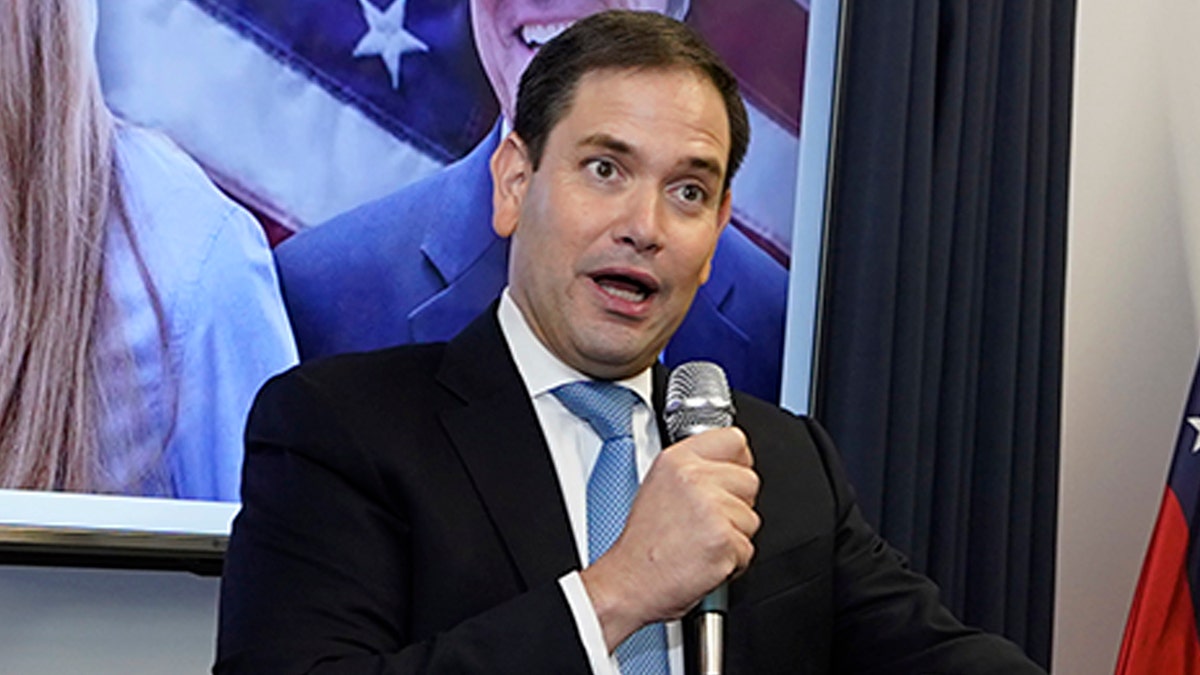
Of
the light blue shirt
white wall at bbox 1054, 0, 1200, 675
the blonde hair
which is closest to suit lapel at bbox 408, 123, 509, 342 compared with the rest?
the light blue shirt

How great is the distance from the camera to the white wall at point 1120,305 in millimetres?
3180

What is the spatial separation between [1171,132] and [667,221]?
204 centimetres

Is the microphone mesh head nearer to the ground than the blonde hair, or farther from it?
nearer to the ground

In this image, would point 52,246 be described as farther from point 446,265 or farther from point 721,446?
point 721,446

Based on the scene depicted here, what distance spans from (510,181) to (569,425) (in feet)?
1.02

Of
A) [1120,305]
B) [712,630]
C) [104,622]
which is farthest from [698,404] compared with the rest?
[1120,305]

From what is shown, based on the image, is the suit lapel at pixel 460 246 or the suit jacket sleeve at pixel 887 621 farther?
the suit lapel at pixel 460 246

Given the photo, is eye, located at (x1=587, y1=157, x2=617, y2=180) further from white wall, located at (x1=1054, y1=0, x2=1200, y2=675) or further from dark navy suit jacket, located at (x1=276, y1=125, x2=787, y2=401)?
white wall, located at (x1=1054, y1=0, x2=1200, y2=675)

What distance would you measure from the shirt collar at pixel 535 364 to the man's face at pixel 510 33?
2.59 ft

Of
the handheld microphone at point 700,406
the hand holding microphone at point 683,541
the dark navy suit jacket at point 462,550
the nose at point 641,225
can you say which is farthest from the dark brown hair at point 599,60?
the hand holding microphone at point 683,541

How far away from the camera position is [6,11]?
2.04 m

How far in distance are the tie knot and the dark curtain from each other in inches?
43.3

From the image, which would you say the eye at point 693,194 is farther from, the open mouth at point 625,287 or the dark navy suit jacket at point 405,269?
the dark navy suit jacket at point 405,269

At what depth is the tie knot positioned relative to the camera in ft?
5.56
